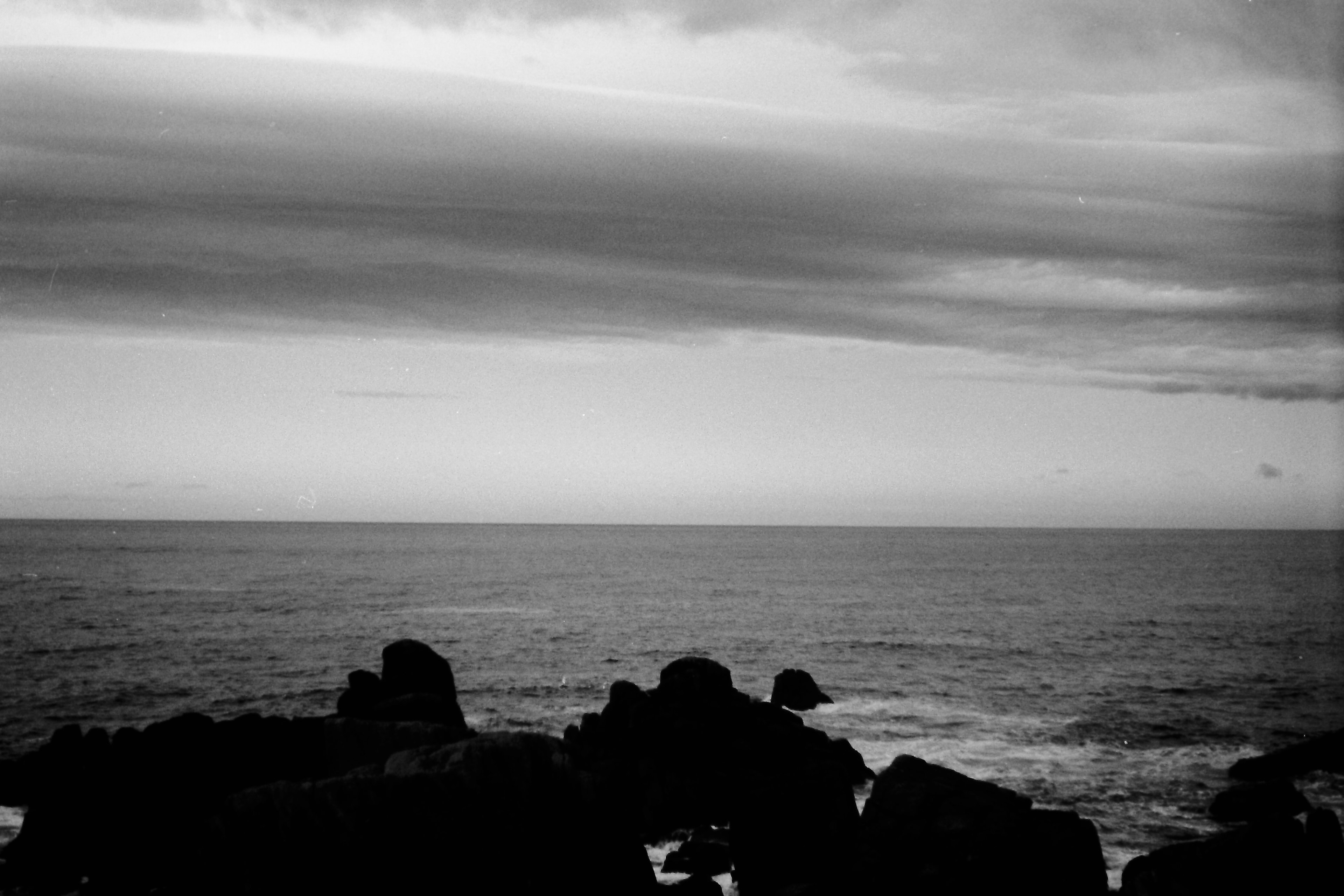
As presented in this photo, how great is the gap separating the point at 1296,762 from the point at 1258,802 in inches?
205

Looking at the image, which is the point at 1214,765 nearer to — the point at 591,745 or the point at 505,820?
the point at 591,745

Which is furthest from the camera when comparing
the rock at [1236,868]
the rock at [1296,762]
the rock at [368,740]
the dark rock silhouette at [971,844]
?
the rock at [1296,762]

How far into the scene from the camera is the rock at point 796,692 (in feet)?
143

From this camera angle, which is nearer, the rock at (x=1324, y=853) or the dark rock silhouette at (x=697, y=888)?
the rock at (x=1324, y=853)

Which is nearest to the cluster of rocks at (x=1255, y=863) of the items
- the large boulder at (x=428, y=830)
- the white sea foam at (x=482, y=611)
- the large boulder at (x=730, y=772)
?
the large boulder at (x=730, y=772)

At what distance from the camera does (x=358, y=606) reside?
86188 mm

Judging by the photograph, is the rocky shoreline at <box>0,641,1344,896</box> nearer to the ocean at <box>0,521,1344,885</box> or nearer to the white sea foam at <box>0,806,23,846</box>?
the white sea foam at <box>0,806,23,846</box>

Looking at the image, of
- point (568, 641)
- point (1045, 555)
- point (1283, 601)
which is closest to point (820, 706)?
point (568, 641)

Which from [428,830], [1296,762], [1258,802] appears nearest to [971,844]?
[428,830]

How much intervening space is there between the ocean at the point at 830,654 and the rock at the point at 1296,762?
0.78 m

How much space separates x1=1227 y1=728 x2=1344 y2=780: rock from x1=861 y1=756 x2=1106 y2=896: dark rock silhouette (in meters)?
16.0

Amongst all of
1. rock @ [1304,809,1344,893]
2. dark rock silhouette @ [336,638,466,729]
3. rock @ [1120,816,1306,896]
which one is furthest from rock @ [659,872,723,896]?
rock @ [1304,809,1344,893]

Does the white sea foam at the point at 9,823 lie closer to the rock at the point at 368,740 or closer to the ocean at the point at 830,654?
the ocean at the point at 830,654

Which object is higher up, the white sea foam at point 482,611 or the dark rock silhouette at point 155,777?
the dark rock silhouette at point 155,777
